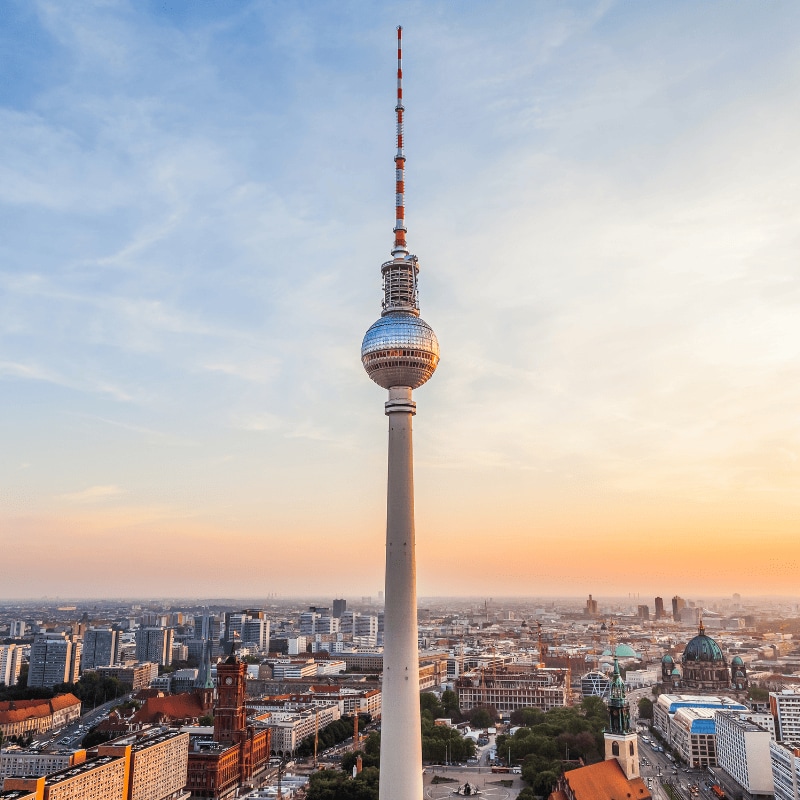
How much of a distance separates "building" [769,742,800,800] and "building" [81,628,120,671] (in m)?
142

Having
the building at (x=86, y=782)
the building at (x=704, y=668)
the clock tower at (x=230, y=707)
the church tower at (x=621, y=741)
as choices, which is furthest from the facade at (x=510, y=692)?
the building at (x=86, y=782)

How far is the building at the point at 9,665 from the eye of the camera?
494 feet

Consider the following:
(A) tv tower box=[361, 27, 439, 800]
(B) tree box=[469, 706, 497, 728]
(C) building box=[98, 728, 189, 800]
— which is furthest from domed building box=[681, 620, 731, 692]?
(A) tv tower box=[361, 27, 439, 800]

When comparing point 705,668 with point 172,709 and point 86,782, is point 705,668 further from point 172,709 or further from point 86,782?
point 86,782

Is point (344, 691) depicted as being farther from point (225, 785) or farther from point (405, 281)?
point (405, 281)

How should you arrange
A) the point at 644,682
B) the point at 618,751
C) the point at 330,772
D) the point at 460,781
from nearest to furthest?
the point at 618,751
the point at 330,772
the point at 460,781
the point at 644,682

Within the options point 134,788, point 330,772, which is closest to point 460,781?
point 330,772

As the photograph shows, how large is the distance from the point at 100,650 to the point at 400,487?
143078 mm

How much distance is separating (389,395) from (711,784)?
46.8 metres

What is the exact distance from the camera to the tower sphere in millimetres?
56688

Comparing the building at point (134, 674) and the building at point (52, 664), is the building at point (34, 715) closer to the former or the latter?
the building at point (134, 674)

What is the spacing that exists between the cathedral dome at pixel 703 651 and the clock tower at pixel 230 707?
2883 inches

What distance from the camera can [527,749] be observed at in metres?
74.4

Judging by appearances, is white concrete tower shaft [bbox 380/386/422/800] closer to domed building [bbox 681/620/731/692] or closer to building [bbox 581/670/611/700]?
building [bbox 581/670/611/700]
